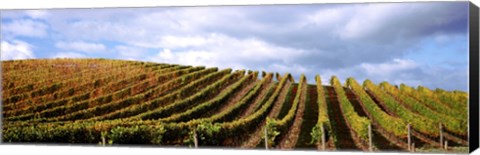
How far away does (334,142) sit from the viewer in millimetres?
13617

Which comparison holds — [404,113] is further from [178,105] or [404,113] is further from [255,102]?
[178,105]

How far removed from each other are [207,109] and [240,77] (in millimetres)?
799

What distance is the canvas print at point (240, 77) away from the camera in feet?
42.7

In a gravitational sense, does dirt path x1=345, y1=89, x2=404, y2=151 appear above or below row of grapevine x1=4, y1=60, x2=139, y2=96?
below

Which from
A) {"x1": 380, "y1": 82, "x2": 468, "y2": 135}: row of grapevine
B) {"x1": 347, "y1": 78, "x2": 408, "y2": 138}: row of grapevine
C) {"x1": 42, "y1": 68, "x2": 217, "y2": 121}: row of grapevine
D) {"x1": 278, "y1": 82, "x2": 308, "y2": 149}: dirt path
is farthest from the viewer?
{"x1": 42, "y1": 68, "x2": 217, "y2": 121}: row of grapevine

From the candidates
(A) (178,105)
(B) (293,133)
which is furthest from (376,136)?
(A) (178,105)

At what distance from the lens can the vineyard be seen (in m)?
13.4

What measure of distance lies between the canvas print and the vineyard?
0.02m

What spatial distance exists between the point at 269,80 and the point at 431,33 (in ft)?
8.87

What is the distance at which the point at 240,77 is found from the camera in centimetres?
1439

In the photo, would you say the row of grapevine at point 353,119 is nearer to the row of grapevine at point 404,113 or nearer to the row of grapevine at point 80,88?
the row of grapevine at point 404,113

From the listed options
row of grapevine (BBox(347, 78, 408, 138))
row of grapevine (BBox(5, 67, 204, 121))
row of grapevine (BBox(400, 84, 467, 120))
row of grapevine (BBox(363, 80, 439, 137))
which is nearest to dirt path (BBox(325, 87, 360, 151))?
row of grapevine (BBox(347, 78, 408, 138))

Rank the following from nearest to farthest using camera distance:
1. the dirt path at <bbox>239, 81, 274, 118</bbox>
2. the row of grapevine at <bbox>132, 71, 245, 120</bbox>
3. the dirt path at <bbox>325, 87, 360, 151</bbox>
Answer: the dirt path at <bbox>325, 87, 360, 151</bbox> < the dirt path at <bbox>239, 81, 274, 118</bbox> < the row of grapevine at <bbox>132, 71, 245, 120</bbox>

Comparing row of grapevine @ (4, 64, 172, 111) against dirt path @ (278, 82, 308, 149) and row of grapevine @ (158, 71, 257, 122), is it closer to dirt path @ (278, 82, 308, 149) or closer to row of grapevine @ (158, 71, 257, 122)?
row of grapevine @ (158, 71, 257, 122)
